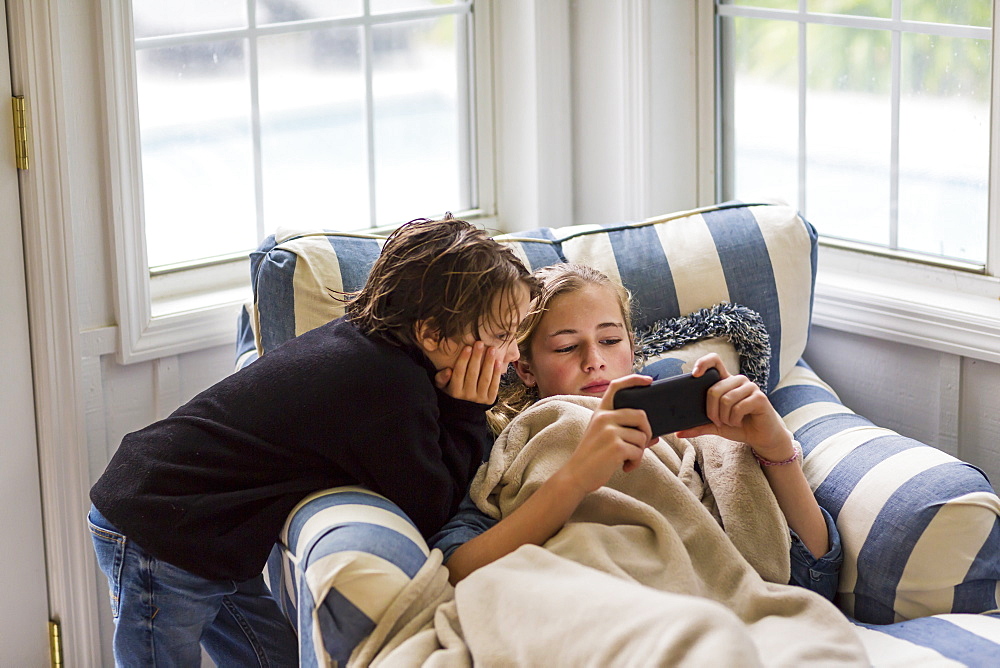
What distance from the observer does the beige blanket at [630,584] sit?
1.14 m

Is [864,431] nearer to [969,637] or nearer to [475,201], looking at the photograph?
[969,637]

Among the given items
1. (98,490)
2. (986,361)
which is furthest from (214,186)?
(986,361)

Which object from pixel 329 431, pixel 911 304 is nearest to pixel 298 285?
pixel 329 431

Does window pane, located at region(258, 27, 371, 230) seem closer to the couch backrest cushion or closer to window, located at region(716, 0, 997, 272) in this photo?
the couch backrest cushion

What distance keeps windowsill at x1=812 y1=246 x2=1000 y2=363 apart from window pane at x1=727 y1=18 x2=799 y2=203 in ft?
0.79

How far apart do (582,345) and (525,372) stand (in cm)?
12

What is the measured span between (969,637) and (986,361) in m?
0.74

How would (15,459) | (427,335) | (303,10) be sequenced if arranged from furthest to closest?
1. (303,10)
2. (15,459)
3. (427,335)

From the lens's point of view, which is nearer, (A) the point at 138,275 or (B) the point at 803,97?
(A) the point at 138,275

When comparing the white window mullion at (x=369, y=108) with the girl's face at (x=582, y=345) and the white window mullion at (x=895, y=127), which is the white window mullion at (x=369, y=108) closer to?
the girl's face at (x=582, y=345)

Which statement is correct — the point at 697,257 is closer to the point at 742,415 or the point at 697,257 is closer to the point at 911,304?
the point at 911,304

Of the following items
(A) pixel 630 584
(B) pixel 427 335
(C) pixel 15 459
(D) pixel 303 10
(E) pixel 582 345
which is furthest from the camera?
(D) pixel 303 10

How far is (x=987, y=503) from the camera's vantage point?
59.6 inches

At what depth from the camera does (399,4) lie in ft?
8.02
